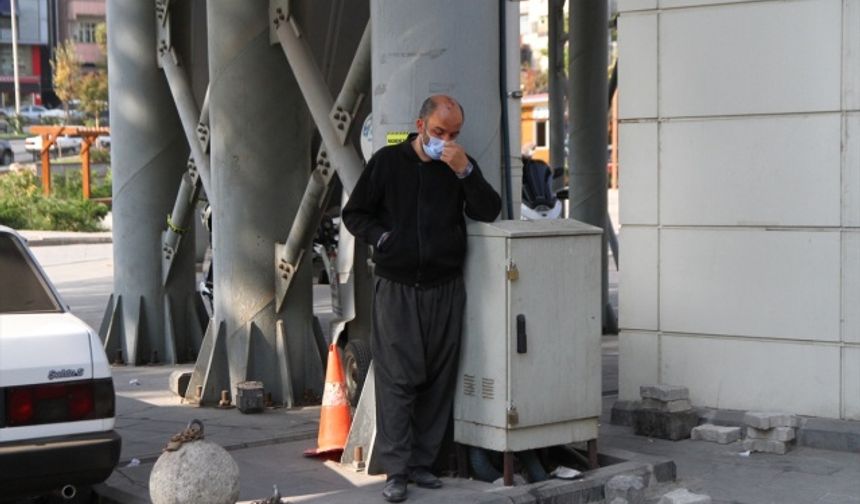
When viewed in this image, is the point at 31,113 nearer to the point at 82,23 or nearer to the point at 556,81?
the point at 82,23

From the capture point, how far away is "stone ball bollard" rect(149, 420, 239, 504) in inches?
254

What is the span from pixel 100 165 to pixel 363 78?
1812 inches

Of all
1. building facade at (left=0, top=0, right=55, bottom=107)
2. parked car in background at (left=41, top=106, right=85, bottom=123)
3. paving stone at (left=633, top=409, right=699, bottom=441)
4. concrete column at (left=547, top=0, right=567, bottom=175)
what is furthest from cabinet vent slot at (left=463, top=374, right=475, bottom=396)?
building facade at (left=0, top=0, right=55, bottom=107)

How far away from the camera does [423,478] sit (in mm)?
7121

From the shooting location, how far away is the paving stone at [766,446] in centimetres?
824

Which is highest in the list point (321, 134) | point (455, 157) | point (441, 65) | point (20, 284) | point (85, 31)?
point (85, 31)

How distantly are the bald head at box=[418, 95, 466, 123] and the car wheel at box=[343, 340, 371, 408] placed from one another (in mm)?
2586

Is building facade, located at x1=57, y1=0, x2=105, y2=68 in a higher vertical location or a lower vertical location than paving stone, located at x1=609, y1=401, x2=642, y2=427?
higher

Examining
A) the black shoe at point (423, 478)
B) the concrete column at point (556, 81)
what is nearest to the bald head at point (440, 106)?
the black shoe at point (423, 478)

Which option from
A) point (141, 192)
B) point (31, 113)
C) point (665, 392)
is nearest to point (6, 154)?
point (31, 113)

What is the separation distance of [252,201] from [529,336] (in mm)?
3903

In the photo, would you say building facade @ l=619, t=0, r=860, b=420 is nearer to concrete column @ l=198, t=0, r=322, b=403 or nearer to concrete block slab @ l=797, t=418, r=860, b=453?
concrete block slab @ l=797, t=418, r=860, b=453

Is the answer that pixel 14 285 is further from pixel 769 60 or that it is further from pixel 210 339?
pixel 769 60

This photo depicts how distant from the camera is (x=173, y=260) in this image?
12641mm
